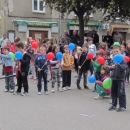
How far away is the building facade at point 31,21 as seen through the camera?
75.4 ft

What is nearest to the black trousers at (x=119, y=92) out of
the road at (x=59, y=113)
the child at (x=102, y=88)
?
the road at (x=59, y=113)

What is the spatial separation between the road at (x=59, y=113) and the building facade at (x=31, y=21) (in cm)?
1340

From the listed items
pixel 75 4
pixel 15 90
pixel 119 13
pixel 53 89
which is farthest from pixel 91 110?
pixel 119 13

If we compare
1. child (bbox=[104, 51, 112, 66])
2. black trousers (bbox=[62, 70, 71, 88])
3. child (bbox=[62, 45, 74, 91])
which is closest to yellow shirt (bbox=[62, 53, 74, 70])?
child (bbox=[62, 45, 74, 91])

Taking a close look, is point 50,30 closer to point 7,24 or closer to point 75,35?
point 7,24

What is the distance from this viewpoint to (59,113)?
300 inches

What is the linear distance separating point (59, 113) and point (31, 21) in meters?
17.2

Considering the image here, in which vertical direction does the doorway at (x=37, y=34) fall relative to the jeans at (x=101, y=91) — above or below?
above

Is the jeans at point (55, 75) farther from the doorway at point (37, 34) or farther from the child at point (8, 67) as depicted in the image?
the doorway at point (37, 34)

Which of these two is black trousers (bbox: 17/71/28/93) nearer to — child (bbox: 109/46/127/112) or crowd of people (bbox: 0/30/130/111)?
crowd of people (bbox: 0/30/130/111)

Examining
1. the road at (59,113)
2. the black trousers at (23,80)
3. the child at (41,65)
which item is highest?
the child at (41,65)

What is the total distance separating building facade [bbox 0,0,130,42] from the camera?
23.0m

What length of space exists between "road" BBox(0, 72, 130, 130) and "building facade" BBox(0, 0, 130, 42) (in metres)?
13.4

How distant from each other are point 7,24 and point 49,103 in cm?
1538
